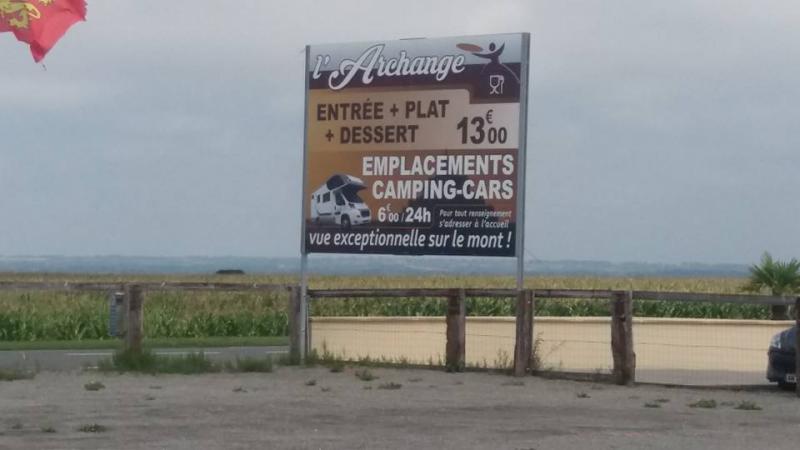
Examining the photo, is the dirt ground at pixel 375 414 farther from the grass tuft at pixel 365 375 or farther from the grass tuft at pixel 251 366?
the grass tuft at pixel 251 366

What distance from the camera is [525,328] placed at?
18938 mm

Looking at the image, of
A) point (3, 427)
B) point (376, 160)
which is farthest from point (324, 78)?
point (3, 427)

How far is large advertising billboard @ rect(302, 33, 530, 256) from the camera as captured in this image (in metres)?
19.3

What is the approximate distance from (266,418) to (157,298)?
2766 centimetres

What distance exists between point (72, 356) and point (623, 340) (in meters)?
10.8

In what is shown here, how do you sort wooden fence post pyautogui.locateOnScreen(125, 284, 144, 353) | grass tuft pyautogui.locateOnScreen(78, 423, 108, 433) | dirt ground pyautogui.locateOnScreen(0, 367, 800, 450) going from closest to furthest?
dirt ground pyautogui.locateOnScreen(0, 367, 800, 450)
grass tuft pyautogui.locateOnScreen(78, 423, 108, 433)
wooden fence post pyautogui.locateOnScreen(125, 284, 144, 353)

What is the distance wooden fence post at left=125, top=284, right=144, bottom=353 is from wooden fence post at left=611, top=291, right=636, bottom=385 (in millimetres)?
6350

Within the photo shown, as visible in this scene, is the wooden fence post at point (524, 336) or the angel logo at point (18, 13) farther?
the wooden fence post at point (524, 336)

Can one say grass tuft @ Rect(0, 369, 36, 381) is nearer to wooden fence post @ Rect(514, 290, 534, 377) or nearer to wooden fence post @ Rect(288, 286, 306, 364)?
wooden fence post @ Rect(288, 286, 306, 364)

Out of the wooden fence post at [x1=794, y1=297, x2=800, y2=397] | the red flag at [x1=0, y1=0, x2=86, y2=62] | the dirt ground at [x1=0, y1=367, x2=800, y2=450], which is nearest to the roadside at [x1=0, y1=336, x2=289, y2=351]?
the dirt ground at [x1=0, y1=367, x2=800, y2=450]

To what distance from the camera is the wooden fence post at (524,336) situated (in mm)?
18844

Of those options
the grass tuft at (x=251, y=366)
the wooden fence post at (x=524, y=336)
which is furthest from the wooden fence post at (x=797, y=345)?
the grass tuft at (x=251, y=366)

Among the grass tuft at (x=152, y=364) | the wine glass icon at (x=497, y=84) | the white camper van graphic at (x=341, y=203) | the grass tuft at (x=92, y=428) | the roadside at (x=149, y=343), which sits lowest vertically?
the roadside at (x=149, y=343)

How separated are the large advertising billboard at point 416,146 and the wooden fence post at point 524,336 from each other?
676mm
